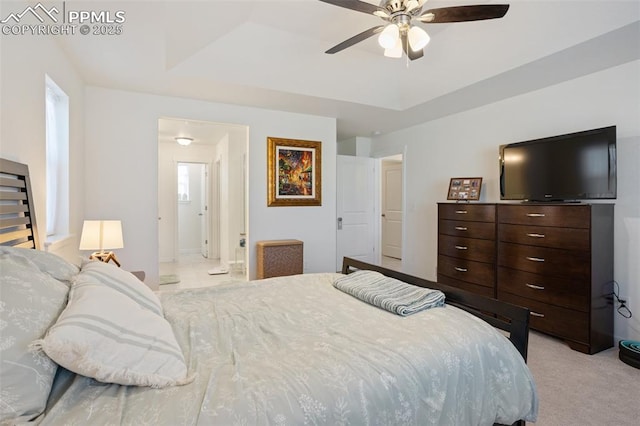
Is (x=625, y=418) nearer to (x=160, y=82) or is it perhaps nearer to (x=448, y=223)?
(x=448, y=223)

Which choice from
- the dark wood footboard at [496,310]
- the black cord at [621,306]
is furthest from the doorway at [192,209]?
the black cord at [621,306]

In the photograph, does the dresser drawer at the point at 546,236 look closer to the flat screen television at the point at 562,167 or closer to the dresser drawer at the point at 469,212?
the dresser drawer at the point at 469,212

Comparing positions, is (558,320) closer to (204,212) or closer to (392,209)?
(392,209)

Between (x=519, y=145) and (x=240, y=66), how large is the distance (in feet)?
9.97

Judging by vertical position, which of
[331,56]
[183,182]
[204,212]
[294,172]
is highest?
[331,56]

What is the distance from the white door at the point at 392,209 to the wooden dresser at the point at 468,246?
316 centimetres

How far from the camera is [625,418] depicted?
1910mm

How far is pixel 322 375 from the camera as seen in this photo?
1.10 metres

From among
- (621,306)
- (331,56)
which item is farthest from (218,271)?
(621,306)

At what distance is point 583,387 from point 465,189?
7.92 ft

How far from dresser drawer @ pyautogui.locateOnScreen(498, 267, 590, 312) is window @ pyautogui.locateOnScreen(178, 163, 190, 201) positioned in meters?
6.80

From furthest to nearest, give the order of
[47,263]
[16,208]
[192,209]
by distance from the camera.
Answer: [192,209]
[16,208]
[47,263]

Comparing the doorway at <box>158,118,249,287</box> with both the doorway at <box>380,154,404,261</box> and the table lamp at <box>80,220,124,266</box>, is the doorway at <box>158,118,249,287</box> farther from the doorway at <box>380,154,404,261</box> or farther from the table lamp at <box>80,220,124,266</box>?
the doorway at <box>380,154,404,261</box>

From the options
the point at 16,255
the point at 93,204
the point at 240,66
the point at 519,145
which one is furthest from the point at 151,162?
the point at 519,145
